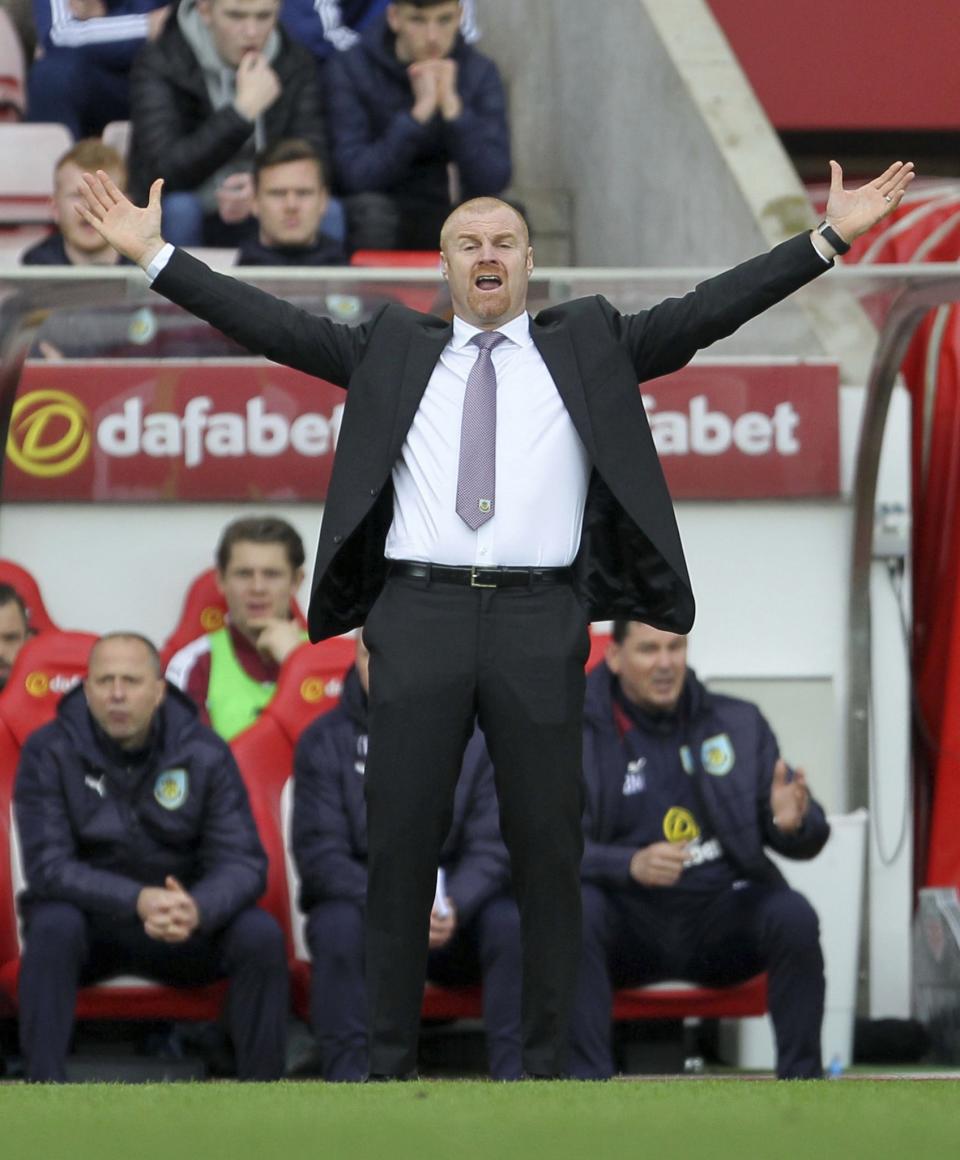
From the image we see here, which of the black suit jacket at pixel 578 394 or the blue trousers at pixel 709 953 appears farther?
the blue trousers at pixel 709 953

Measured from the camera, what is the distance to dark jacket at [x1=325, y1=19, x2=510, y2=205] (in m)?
8.68

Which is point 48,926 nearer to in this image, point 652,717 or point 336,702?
point 336,702

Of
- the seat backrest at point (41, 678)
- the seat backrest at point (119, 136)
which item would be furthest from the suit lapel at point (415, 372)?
the seat backrest at point (119, 136)

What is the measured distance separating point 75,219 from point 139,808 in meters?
2.48

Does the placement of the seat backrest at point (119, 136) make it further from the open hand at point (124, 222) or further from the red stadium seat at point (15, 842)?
the open hand at point (124, 222)

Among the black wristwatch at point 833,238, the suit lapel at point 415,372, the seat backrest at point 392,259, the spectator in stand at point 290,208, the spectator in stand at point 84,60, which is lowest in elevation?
the suit lapel at point 415,372

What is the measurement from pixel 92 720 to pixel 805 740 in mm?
2309

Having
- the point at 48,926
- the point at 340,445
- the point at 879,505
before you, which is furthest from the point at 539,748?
the point at 879,505

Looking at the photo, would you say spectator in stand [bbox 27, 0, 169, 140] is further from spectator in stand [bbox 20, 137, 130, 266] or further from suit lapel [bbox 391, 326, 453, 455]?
suit lapel [bbox 391, 326, 453, 455]

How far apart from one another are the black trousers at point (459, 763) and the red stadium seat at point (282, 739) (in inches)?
94.1

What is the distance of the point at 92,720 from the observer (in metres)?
6.29

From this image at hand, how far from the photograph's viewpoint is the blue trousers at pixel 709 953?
6.04 m

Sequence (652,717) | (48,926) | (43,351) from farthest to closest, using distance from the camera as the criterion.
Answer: (43,351) < (652,717) < (48,926)

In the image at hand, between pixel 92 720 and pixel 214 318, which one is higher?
pixel 214 318
